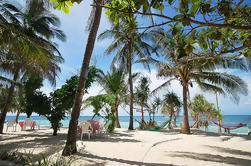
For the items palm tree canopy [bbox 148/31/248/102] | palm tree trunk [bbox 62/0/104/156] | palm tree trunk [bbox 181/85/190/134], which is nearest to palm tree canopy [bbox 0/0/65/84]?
palm tree trunk [bbox 62/0/104/156]

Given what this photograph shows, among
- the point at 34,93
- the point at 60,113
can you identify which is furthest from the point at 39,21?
the point at 60,113

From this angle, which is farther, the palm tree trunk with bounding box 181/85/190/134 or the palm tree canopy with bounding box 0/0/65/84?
the palm tree trunk with bounding box 181/85/190/134

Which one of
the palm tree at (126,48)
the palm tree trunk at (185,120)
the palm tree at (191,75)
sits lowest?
the palm tree trunk at (185,120)

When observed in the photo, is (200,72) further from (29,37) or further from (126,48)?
(29,37)

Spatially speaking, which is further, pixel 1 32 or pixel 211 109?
pixel 211 109

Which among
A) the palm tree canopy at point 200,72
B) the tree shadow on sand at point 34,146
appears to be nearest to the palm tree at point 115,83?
the palm tree canopy at point 200,72

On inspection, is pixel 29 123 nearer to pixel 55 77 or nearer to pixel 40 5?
pixel 55 77

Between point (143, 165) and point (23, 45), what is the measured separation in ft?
13.5

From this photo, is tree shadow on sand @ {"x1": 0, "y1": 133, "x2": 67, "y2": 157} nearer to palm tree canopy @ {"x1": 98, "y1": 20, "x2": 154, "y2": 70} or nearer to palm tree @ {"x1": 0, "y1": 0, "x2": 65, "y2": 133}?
palm tree @ {"x1": 0, "y1": 0, "x2": 65, "y2": 133}

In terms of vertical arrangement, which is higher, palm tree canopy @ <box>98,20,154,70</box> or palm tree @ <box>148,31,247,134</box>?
palm tree canopy @ <box>98,20,154,70</box>

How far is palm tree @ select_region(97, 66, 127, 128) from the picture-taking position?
9.92m

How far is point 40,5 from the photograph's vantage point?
216 inches

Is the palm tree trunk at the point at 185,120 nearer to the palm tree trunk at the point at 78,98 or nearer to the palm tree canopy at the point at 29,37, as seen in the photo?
the palm tree trunk at the point at 78,98

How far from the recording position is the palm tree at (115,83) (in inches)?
391
